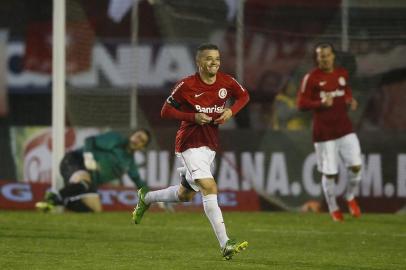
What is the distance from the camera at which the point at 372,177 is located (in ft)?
55.2

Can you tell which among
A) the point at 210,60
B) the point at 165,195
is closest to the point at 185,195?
the point at 165,195

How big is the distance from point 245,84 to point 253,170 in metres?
1.50

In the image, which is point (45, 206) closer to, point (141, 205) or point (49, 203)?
point (49, 203)

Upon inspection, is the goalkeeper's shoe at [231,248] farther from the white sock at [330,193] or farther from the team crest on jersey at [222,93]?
the white sock at [330,193]

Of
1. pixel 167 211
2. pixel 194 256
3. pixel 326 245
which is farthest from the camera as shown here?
pixel 167 211

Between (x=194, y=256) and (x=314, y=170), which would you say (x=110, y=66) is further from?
(x=194, y=256)

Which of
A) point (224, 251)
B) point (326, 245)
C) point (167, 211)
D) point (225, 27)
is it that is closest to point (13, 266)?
point (224, 251)

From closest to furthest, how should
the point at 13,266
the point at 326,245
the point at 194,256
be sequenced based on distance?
the point at 13,266 → the point at 194,256 → the point at 326,245

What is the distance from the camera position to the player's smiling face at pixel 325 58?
1478 cm

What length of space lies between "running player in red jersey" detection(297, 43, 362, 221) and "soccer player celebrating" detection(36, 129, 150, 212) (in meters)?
2.45

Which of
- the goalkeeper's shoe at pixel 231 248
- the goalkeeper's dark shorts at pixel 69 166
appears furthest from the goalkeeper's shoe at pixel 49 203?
the goalkeeper's shoe at pixel 231 248

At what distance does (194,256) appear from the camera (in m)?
10.4

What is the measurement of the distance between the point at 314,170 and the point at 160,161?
234 centimetres

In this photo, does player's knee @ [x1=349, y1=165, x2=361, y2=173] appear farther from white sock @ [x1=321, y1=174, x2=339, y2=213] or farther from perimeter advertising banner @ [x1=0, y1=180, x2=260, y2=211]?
perimeter advertising banner @ [x1=0, y1=180, x2=260, y2=211]
